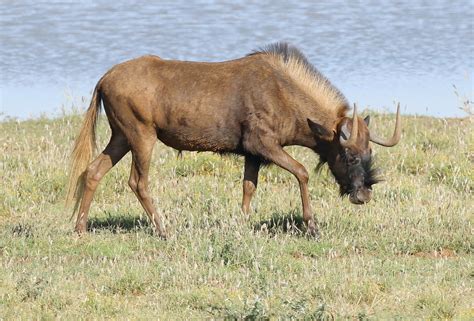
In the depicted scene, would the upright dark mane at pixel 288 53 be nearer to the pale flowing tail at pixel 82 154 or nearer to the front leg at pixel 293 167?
the front leg at pixel 293 167

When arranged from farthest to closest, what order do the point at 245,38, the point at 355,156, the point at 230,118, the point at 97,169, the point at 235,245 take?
1. the point at 245,38
2. the point at 97,169
3. the point at 230,118
4. the point at 355,156
5. the point at 235,245

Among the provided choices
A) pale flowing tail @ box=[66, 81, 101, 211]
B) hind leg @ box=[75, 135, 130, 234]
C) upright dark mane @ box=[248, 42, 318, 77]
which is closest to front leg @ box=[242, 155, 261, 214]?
upright dark mane @ box=[248, 42, 318, 77]

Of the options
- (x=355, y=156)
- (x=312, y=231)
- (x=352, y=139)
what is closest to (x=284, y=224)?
(x=312, y=231)

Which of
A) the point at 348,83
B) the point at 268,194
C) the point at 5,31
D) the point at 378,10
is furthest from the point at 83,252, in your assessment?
the point at 378,10

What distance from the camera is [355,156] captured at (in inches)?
398

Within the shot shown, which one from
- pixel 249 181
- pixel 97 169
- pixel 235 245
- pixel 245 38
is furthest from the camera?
pixel 245 38

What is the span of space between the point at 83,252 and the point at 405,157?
4919 mm

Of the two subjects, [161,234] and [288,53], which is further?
[288,53]

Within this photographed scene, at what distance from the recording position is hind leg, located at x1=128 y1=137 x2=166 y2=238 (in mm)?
10148

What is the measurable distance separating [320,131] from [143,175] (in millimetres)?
1651

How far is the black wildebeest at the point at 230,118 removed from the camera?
1016 centimetres

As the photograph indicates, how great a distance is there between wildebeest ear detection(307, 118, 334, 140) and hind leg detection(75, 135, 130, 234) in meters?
1.69

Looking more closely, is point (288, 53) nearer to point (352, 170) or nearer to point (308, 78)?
point (308, 78)

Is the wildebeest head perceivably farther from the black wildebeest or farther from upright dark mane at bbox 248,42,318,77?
upright dark mane at bbox 248,42,318,77
